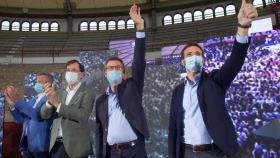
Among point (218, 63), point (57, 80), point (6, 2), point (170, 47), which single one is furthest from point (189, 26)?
point (218, 63)

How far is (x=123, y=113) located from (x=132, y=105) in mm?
90

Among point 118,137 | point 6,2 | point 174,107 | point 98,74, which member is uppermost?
point 6,2

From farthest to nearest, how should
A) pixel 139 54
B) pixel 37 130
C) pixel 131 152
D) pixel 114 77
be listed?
pixel 37 130, pixel 114 77, pixel 139 54, pixel 131 152

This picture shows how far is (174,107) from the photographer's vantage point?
2.37 metres

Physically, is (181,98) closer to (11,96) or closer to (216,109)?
(216,109)

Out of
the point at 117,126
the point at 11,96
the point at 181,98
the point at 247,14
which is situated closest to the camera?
the point at 247,14

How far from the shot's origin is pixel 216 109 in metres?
2.13

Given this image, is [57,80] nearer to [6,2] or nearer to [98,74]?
[98,74]

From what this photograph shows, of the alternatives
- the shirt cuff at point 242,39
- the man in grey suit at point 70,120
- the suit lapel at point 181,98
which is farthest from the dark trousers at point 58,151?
the shirt cuff at point 242,39

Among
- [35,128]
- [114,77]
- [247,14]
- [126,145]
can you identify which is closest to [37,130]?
[35,128]

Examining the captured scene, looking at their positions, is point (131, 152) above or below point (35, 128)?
below

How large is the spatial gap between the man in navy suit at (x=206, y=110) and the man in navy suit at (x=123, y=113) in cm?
28

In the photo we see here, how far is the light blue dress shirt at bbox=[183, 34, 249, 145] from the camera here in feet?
7.01

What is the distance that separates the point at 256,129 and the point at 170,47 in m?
8.88
